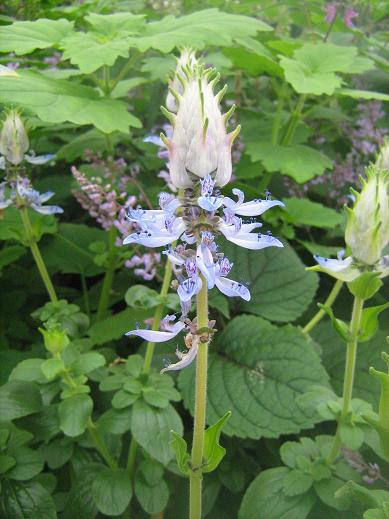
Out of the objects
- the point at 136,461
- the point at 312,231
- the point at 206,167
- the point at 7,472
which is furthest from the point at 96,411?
the point at 312,231

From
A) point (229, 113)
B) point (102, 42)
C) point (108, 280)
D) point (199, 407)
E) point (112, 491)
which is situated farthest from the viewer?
point (108, 280)

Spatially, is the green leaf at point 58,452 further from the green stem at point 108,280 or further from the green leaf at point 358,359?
the green leaf at point 358,359

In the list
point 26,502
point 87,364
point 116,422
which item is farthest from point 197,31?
point 26,502

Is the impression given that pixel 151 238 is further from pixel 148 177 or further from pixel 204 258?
pixel 148 177

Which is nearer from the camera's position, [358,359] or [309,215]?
[358,359]

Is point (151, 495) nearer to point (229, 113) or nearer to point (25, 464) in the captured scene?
point (25, 464)

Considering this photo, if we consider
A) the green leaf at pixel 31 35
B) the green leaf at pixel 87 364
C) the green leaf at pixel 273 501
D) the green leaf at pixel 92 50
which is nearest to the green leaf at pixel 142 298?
the green leaf at pixel 87 364

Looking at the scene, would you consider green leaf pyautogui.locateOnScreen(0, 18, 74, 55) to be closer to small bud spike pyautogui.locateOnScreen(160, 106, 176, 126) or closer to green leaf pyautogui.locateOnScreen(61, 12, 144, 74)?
green leaf pyautogui.locateOnScreen(61, 12, 144, 74)
